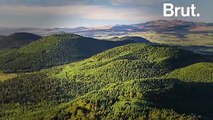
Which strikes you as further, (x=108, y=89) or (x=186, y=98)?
(x=108, y=89)

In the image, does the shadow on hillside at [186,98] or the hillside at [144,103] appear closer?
the hillside at [144,103]

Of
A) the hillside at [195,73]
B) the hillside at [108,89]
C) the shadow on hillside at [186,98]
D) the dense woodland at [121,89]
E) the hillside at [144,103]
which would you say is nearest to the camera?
the hillside at [144,103]

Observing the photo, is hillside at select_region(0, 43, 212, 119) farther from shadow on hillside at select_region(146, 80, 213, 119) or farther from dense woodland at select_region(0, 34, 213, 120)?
shadow on hillside at select_region(146, 80, 213, 119)

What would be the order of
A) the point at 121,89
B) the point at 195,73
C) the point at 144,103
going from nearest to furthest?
the point at 144,103
the point at 121,89
the point at 195,73

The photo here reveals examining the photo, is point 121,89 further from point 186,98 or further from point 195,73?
point 195,73

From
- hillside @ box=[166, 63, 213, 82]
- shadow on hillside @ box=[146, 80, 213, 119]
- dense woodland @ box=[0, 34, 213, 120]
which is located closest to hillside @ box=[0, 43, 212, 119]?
dense woodland @ box=[0, 34, 213, 120]

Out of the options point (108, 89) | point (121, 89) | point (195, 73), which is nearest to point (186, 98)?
point (121, 89)

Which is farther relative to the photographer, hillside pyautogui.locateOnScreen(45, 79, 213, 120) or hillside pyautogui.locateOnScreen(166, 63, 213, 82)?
hillside pyautogui.locateOnScreen(166, 63, 213, 82)

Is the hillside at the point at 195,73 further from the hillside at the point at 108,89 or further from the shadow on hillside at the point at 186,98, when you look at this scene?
the shadow on hillside at the point at 186,98

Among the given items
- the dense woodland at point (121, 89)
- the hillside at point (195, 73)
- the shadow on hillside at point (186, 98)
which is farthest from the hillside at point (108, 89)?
the hillside at point (195, 73)
